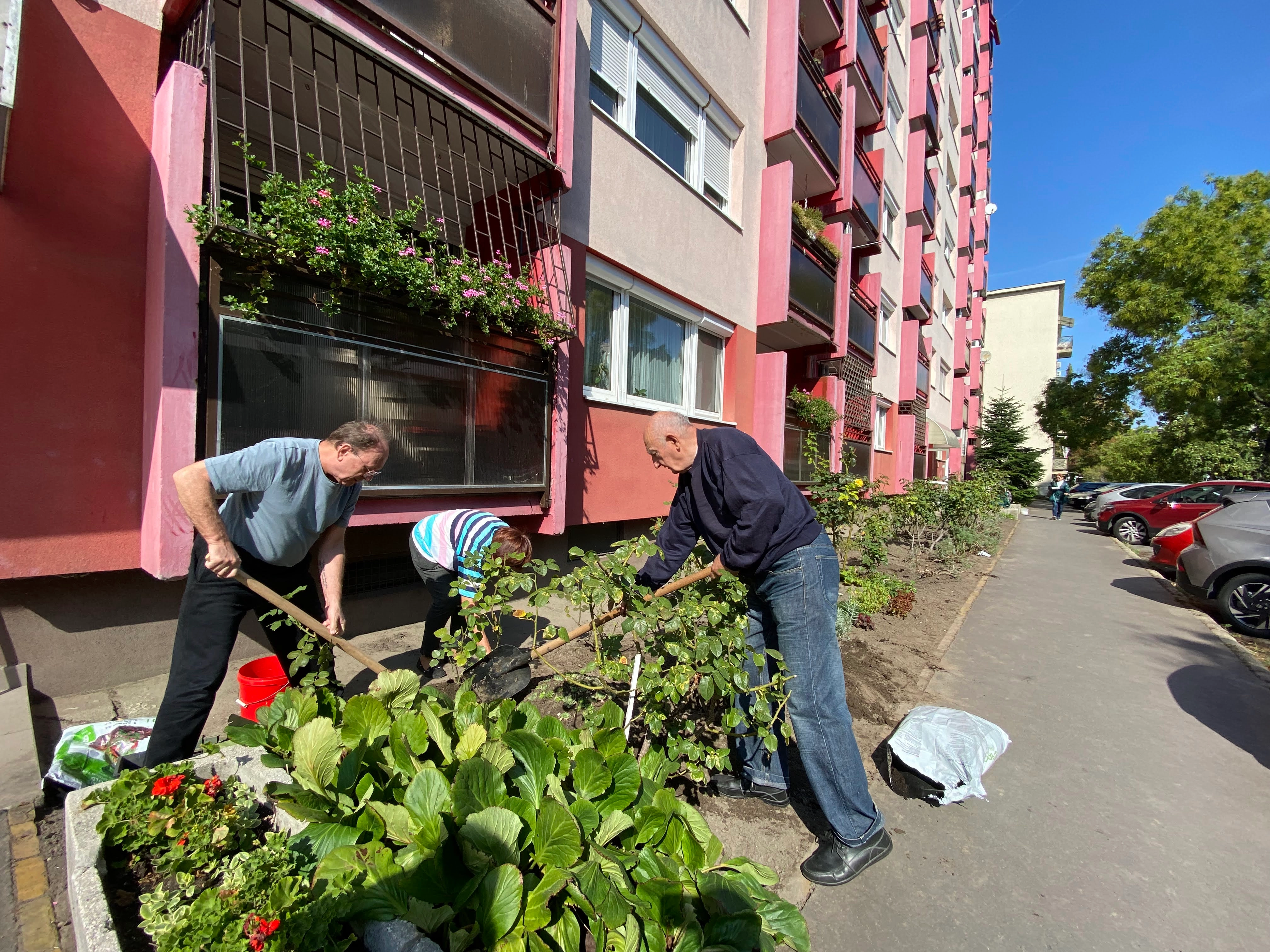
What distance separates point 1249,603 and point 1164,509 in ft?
31.0

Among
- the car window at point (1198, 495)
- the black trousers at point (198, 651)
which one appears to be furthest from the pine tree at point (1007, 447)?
the black trousers at point (198, 651)

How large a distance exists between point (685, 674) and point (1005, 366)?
61.2 m

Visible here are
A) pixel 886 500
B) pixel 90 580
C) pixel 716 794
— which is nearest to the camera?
pixel 716 794

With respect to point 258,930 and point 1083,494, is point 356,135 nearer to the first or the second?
point 258,930

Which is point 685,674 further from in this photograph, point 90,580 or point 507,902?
point 90,580

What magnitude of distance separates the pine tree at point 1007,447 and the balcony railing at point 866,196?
843 inches

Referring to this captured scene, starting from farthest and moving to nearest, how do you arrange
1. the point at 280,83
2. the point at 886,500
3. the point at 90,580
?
the point at 886,500 < the point at 280,83 < the point at 90,580

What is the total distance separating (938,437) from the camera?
22703 millimetres

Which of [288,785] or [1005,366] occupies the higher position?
[1005,366]

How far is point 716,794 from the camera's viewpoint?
9.13ft

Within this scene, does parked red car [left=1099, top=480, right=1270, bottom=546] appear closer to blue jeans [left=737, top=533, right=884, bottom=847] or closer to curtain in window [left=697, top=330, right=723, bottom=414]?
curtain in window [left=697, top=330, right=723, bottom=414]

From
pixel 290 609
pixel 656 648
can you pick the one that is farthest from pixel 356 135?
pixel 656 648

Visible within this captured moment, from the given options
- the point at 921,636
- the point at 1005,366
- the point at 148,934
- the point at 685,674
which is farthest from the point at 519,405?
the point at 1005,366

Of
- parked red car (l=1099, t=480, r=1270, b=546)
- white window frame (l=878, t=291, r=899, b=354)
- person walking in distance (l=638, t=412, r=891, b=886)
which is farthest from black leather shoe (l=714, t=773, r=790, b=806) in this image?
white window frame (l=878, t=291, r=899, b=354)
